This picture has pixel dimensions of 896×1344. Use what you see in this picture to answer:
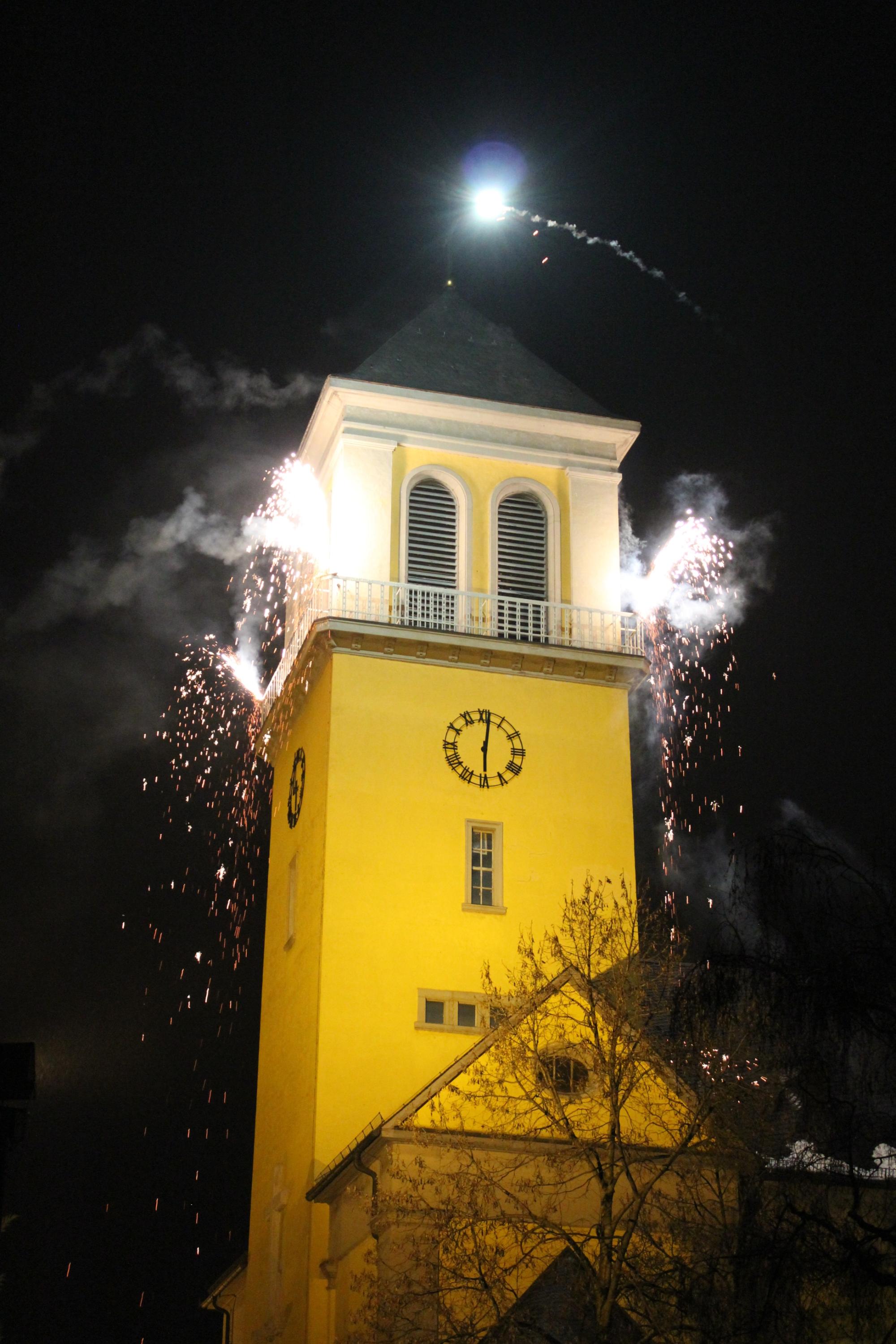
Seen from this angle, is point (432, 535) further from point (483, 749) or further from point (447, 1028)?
point (447, 1028)

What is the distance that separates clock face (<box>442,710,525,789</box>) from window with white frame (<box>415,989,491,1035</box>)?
12.9 feet

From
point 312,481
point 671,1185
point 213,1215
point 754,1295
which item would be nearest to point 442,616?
point 312,481

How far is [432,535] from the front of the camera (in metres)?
37.5

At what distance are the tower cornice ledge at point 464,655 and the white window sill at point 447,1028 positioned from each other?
6.63 m

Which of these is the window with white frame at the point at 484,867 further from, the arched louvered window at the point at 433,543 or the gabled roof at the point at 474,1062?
the gabled roof at the point at 474,1062

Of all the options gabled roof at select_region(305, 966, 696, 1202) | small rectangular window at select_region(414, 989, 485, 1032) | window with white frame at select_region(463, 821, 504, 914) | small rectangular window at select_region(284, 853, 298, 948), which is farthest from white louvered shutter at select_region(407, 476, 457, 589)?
gabled roof at select_region(305, 966, 696, 1202)

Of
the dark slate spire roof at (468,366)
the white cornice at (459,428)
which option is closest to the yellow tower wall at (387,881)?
the white cornice at (459,428)

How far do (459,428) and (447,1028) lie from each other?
12092mm

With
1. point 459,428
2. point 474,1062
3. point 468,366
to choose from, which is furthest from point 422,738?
point 468,366

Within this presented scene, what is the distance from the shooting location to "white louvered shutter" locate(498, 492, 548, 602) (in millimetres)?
37500

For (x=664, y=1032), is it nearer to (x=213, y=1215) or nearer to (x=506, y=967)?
(x=506, y=967)

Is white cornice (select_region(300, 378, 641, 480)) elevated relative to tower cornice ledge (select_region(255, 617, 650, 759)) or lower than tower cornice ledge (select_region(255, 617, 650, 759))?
elevated

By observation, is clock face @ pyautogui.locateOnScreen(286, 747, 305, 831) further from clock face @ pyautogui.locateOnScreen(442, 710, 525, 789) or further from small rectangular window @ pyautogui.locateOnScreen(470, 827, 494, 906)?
small rectangular window @ pyautogui.locateOnScreen(470, 827, 494, 906)

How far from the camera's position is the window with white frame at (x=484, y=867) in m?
33.8
